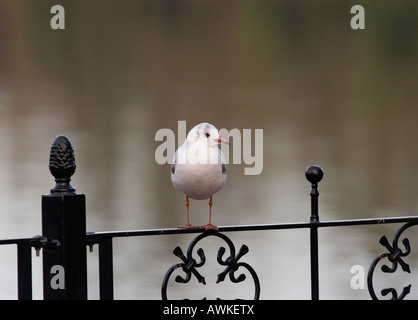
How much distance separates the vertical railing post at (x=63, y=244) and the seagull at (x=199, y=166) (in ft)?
1.37

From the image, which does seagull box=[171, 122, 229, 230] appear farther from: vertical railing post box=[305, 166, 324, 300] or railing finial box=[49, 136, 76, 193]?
railing finial box=[49, 136, 76, 193]

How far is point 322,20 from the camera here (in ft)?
115

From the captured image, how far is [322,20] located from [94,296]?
28576 millimetres

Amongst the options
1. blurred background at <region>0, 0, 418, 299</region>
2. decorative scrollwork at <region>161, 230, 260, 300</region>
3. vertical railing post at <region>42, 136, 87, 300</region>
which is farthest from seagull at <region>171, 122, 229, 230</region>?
blurred background at <region>0, 0, 418, 299</region>

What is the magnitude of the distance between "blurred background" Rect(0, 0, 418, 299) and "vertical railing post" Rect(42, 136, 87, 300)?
4.68 metres

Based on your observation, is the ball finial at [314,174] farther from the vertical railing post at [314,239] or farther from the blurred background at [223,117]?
the blurred background at [223,117]

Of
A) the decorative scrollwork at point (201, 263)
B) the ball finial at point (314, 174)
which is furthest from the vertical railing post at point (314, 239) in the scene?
the decorative scrollwork at point (201, 263)

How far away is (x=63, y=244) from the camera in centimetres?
288

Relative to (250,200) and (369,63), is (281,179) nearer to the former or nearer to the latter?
(250,200)

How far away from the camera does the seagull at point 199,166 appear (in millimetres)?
3205

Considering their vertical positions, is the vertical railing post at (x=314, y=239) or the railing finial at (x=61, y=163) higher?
the railing finial at (x=61, y=163)

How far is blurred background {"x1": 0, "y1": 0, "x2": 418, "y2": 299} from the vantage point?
8.80m

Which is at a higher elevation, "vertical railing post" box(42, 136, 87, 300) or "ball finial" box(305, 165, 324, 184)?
"ball finial" box(305, 165, 324, 184)
